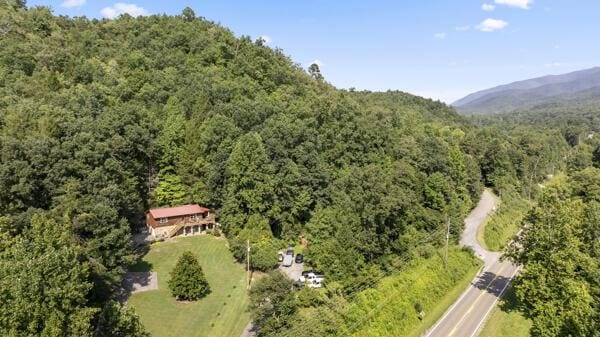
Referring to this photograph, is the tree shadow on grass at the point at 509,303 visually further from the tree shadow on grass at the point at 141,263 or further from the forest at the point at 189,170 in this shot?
the tree shadow on grass at the point at 141,263

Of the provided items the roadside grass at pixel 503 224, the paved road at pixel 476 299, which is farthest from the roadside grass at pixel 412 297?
the roadside grass at pixel 503 224

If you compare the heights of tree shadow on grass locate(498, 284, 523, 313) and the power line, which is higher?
the power line

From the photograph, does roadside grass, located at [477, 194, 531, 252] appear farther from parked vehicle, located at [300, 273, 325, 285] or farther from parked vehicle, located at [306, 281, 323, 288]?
parked vehicle, located at [306, 281, 323, 288]

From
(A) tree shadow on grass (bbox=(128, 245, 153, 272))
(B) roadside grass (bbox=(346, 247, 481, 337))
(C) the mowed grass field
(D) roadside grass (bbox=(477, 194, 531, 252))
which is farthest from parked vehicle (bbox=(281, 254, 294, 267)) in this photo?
(D) roadside grass (bbox=(477, 194, 531, 252))

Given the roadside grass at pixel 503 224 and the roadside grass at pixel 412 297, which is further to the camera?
the roadside grass at pixel 503 224

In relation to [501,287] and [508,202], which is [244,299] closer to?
[501,287]

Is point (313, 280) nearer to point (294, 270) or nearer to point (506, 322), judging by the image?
point (294, 270)
